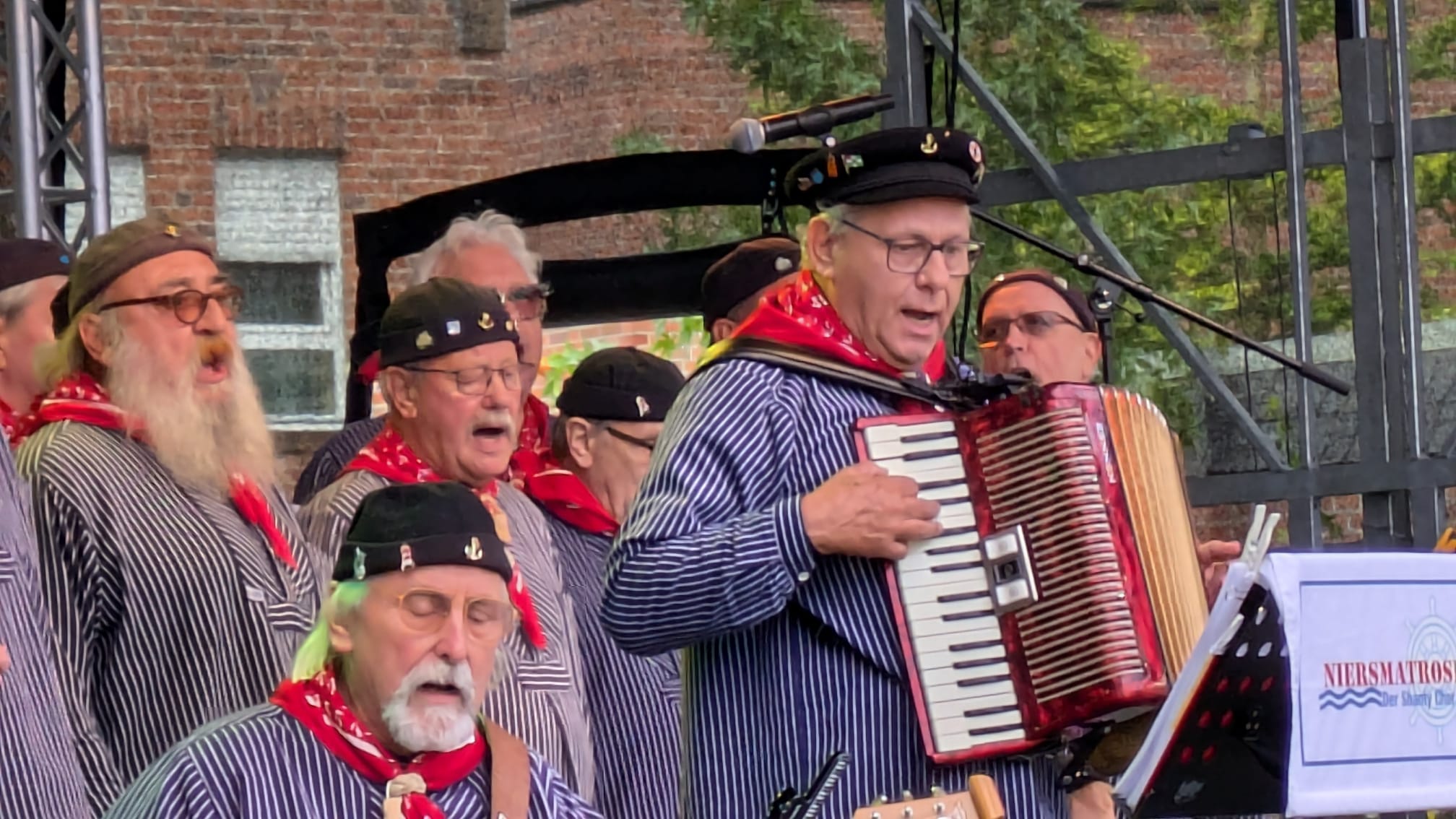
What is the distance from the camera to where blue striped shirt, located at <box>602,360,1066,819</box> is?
11.6 ft

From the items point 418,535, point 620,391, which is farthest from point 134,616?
point 620,391

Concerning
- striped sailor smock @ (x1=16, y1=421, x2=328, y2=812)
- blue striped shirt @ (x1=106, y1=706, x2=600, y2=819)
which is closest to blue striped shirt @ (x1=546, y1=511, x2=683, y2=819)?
striped sailor smock @ (x1=16, y1=421, x2=328, y2=812)

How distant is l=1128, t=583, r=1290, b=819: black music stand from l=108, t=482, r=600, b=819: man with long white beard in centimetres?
88

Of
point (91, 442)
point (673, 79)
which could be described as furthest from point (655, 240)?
point (91, 442)

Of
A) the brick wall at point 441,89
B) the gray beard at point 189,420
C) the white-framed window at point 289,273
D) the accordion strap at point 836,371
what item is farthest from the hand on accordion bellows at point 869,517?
the white-framed window at point 289,273

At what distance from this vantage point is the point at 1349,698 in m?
3.62

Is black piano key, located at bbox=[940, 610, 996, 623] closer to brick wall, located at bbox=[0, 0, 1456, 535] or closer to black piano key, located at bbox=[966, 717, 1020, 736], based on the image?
black piano key, located at bbox=[966, 717, 1020, 736]

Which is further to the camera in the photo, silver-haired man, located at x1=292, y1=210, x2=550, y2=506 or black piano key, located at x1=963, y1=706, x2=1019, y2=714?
silver-haired man, located at x1=292, y1=210, x2=550, y2=506

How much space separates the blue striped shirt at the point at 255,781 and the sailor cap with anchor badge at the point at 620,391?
212 centimetres

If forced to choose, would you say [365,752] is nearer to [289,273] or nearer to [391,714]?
[391,714]

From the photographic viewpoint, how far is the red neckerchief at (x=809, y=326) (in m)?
3.72

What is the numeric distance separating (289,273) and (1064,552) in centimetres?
1133

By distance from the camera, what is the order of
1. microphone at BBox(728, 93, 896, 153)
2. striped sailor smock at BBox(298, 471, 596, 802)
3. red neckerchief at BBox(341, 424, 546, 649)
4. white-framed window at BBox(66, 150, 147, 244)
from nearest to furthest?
microphone at BBox(728, 93, 896, 153)
striped sailor smock at BBox(298, 471, 596, 802)
red neckerchief at BBox(341, 424, 546, 649)
white-framed window at BBox(66, 150, 147, 244)

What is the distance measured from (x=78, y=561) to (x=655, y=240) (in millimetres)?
10335
